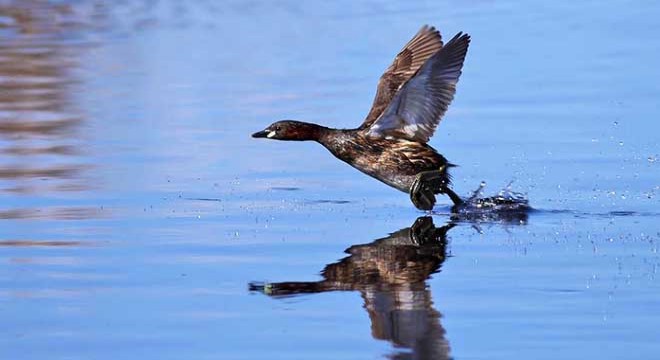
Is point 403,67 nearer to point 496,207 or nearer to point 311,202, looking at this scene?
point 311,202

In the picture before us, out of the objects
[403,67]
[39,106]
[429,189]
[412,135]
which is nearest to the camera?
[429,189]

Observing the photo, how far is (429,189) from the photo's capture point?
974 centimetres

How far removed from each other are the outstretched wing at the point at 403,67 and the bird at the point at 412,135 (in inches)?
11.1

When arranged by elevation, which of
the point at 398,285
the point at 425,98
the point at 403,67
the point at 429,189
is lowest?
the point at 398,285

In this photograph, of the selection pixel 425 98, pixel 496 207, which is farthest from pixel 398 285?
pixel 425 98

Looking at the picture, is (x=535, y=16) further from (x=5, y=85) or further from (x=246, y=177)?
(x=246, y=177)

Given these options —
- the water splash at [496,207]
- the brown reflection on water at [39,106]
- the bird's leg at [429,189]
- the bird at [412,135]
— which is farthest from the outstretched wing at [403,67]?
the brown reflection on water at [39,106]

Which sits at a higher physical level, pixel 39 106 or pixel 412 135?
pixel 39 106

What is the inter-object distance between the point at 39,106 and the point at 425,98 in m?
4.55

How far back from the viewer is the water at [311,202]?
667 cm

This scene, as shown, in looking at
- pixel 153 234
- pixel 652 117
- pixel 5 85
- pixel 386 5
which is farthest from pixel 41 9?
pixel 153 234

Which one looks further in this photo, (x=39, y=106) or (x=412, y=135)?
(x=39, y=106)

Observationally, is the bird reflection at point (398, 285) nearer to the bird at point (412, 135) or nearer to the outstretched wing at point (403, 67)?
the bird at point (412, 135)

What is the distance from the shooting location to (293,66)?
598 inches
